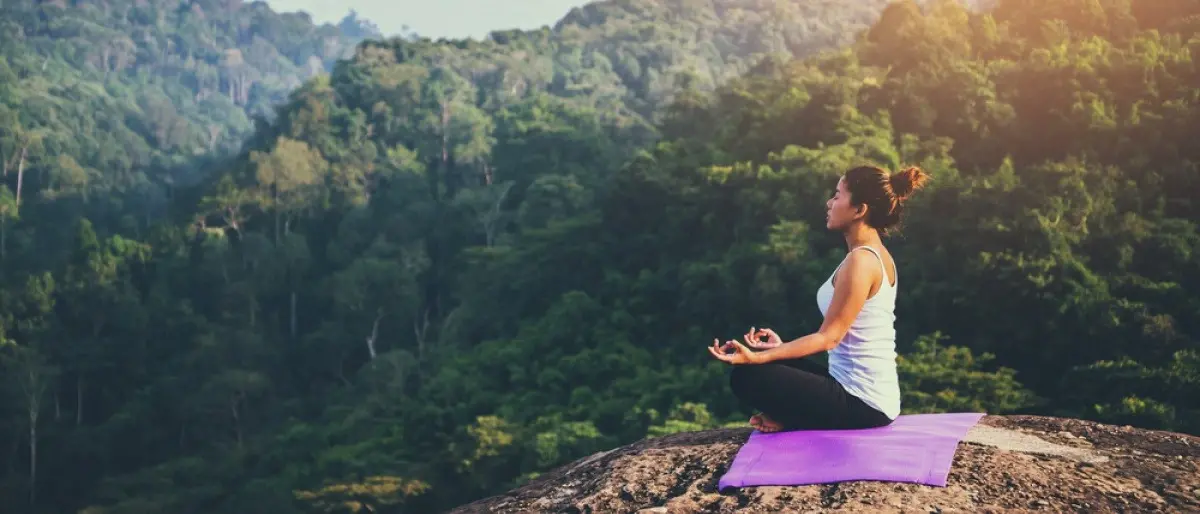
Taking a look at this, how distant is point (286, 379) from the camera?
123 feet

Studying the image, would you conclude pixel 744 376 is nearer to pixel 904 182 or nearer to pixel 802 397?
pixel 802 397

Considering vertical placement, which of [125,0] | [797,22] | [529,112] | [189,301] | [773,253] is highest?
[125,0]

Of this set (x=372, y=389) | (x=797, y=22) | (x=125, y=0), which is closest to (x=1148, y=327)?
(x=372, y=389)

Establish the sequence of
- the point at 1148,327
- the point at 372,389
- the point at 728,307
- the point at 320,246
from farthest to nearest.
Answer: the point at 320,246 → the point at 372,389 → the point at 728,307 → the point at 1148,327

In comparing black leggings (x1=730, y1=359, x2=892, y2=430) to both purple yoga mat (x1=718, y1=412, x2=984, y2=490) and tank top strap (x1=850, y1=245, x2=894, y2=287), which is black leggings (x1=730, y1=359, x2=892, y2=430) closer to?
purple yoga mat (x1=718, y1=412, x2=984, y2=490)

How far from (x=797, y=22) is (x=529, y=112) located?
2567 centimetres

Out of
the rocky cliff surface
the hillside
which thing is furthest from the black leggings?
the hillside

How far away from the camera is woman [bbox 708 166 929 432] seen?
3818mm

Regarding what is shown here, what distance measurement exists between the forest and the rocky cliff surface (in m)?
8.81

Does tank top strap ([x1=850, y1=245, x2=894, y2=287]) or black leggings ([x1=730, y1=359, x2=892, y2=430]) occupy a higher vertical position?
tank top strap ([x1=850, y1=245, x2=894, y2=287])

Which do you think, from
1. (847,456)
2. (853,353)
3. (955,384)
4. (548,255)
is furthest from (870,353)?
(548,255)

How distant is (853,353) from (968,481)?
21.6 inches

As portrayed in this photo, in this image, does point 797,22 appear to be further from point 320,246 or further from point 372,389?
point 372,389

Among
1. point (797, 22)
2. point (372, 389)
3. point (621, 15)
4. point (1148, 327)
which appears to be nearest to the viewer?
point (1148, 327)
